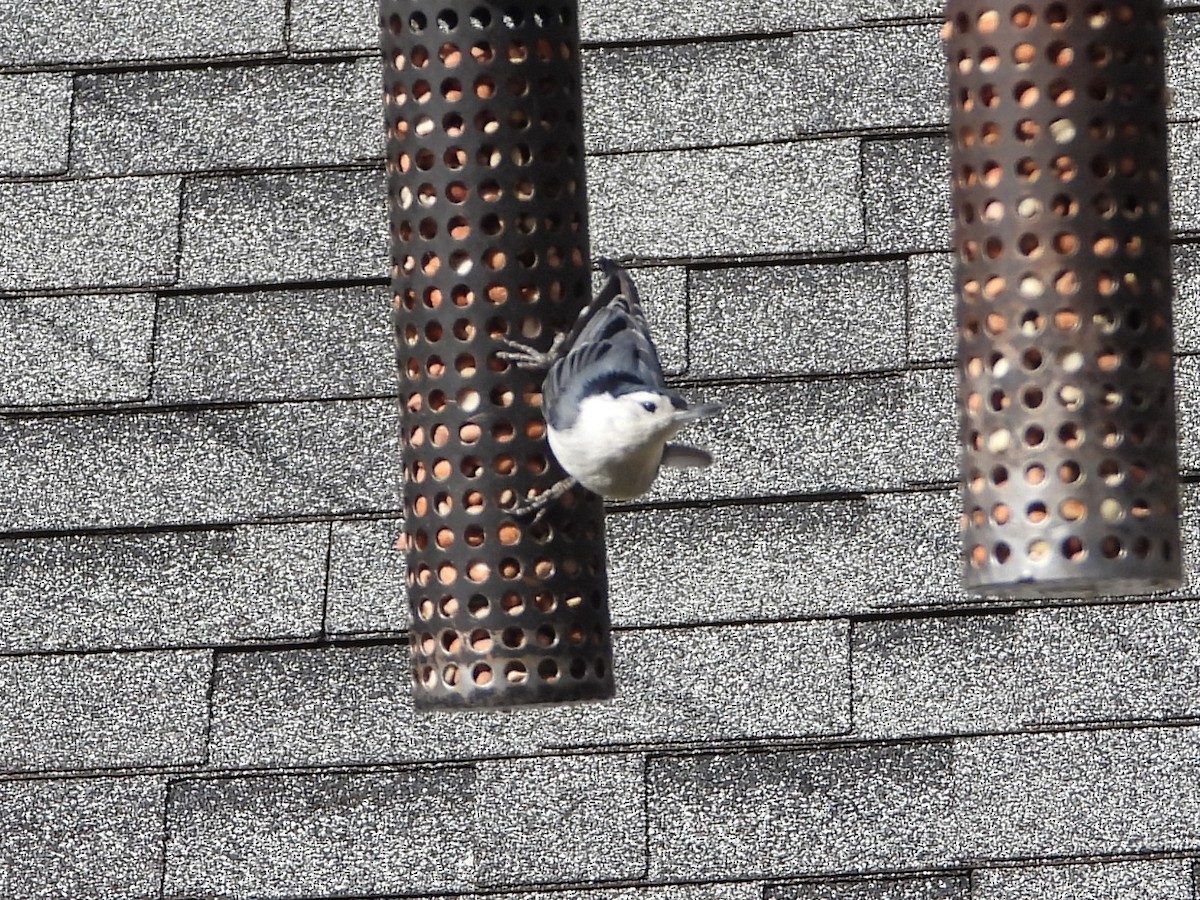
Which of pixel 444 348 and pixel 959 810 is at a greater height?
pixel 444 348

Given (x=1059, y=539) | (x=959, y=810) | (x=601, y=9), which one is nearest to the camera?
(x=1059, y=539)

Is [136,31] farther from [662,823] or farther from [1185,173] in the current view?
[1185,173]

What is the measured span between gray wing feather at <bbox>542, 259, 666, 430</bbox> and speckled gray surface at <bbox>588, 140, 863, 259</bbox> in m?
0.84

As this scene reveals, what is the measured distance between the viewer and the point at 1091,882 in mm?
2527

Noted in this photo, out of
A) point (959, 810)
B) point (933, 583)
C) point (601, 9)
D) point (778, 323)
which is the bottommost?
point (959, 810)

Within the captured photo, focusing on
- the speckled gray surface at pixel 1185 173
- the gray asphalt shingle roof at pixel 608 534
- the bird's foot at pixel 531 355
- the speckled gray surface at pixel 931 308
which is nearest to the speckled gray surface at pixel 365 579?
the gray asphalt shingle roof at pixel 608 534

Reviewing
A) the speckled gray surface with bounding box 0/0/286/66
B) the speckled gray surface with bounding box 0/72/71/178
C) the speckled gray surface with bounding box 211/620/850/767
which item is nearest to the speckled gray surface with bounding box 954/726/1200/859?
the speckled gray surface with bounding box 211/620/850/767

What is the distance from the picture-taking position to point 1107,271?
1.72 meters

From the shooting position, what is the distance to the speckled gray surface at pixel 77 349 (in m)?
2.71

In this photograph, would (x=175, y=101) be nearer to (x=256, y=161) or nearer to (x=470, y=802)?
(x=256, y=161)

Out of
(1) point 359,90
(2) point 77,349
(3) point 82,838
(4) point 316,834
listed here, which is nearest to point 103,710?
(3) point 82,838

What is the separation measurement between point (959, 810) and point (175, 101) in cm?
126

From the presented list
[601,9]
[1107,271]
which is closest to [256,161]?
[601,9]

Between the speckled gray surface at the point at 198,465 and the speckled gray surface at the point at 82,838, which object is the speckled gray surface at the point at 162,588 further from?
the speckled gray surface at the point at 82,838
